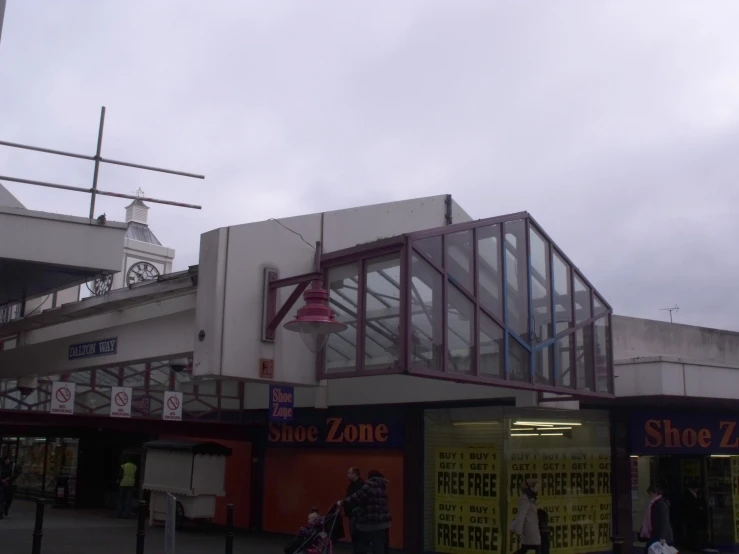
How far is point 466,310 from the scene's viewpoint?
36.1 ft

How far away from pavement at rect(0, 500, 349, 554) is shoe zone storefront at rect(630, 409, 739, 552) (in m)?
6.38

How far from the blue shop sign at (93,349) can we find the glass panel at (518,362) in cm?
645

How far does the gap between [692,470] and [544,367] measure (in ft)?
26.6

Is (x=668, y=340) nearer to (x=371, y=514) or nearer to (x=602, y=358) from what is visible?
(x=602, y=358)

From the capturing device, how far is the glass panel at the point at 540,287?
12297mm

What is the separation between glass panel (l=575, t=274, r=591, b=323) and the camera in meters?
13.5

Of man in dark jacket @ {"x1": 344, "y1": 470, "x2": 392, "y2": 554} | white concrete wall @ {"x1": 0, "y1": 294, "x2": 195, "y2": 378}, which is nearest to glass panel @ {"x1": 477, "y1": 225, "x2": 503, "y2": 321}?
man in dark jacket @ {"x1": 344, "y1": 470, "x2": 392, "y2": 554}

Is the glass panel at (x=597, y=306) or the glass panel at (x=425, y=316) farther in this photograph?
the glass panel at (x=597, y=306)

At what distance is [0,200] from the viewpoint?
12664 millimetres

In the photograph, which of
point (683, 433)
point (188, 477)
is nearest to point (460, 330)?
point (683, 433)

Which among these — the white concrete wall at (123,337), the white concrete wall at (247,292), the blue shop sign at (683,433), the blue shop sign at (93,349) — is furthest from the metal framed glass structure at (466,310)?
the blue shop sign at (93,349)

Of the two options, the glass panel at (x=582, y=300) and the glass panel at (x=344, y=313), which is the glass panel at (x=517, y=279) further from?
the glass panel at (x=344, y=313)

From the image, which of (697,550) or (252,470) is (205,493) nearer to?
(252,470)

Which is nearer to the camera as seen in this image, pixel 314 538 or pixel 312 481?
pixel 314 538
